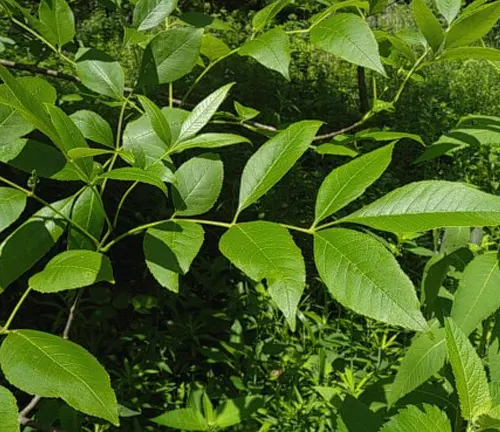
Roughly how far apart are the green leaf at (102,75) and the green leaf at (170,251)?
0.27 m

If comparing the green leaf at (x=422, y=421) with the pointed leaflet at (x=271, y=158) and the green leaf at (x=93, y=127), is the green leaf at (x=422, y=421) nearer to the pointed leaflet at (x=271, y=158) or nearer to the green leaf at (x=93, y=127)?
the pointed leaflet at (x=271, y=158)

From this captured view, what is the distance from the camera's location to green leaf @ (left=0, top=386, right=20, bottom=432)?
0.51m

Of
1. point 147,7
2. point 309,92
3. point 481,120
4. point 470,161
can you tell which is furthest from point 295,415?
point 309,92

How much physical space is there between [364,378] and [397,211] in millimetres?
1643

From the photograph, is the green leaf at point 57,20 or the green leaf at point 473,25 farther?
the green leaf at point 57,20

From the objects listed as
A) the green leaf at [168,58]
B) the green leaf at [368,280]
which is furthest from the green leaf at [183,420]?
the green leaf at [368,280]

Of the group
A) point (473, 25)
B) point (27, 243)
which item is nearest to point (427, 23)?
point (473, 25)

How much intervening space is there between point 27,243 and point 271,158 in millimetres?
257

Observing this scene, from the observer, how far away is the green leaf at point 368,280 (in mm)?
536

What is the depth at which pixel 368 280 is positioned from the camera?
56 centimetres

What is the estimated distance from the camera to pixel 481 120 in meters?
1.02

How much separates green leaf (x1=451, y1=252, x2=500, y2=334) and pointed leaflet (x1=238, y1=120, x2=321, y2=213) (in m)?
0.33

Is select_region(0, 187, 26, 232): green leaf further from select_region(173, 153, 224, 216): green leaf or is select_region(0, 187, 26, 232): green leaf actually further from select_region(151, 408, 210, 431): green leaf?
select_region(151, 408, 210, 431): green leaf

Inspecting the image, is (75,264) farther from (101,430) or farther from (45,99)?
A: (101,430)
